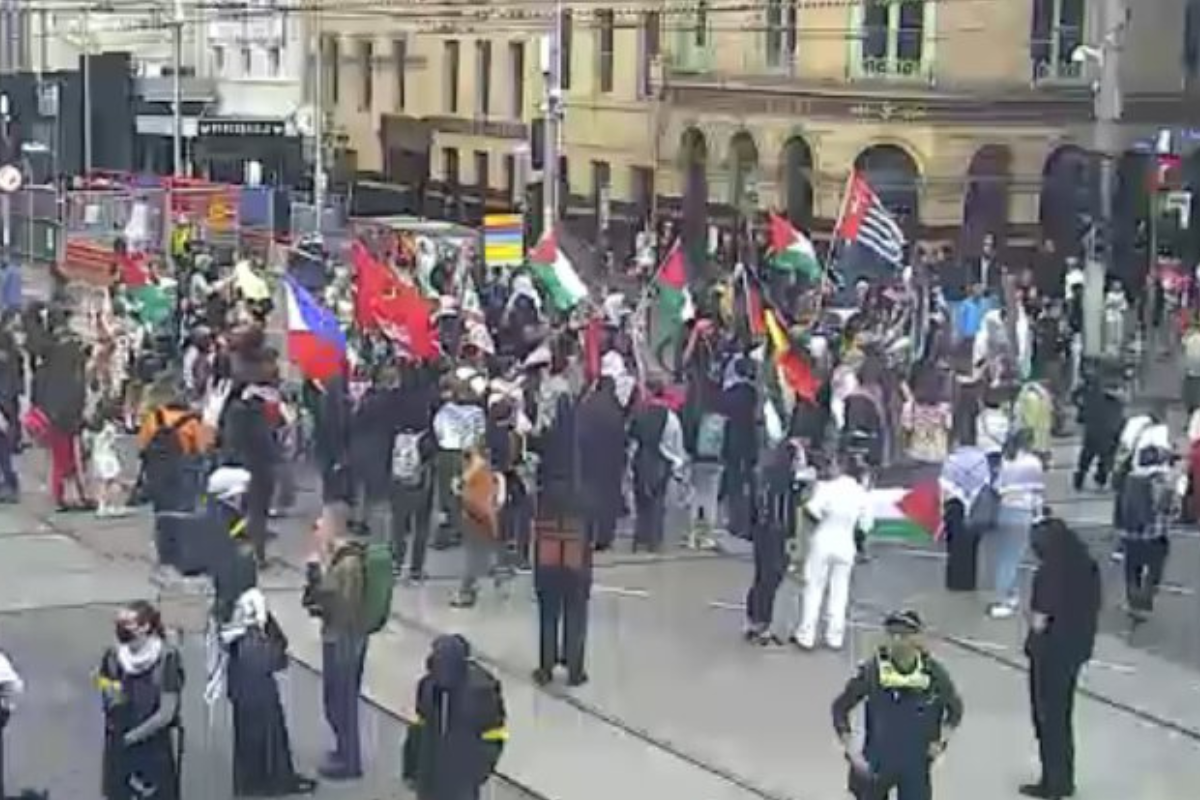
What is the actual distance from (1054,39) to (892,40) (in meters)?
2.76

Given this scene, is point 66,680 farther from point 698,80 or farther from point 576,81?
point 576,81

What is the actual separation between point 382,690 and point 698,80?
32326mm

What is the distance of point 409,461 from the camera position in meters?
18.3

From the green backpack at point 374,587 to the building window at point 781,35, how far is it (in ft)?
102

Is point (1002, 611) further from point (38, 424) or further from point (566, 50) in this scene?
point (566, 50)

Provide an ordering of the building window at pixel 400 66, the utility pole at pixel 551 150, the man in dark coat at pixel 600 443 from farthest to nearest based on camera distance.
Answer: the building window at pixel 400 66 → the utility pole at pixel 551 150 → the man in dark coat at pixel 600 443

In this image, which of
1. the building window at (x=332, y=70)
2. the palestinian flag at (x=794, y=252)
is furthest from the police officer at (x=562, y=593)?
the building window at (x=332, y=70)

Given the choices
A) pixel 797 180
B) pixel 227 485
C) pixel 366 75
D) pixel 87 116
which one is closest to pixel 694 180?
pixel 797 180

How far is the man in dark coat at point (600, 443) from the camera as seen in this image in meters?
17.7

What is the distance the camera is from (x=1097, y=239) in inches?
1147

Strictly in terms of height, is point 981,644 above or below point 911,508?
below

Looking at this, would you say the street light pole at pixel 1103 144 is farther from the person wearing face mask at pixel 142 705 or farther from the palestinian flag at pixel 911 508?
the person wearing face mask at pixel 142 705

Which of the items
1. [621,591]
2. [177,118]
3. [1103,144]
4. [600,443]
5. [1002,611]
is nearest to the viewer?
[1002,611]

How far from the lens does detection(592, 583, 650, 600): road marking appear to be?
1814cm
